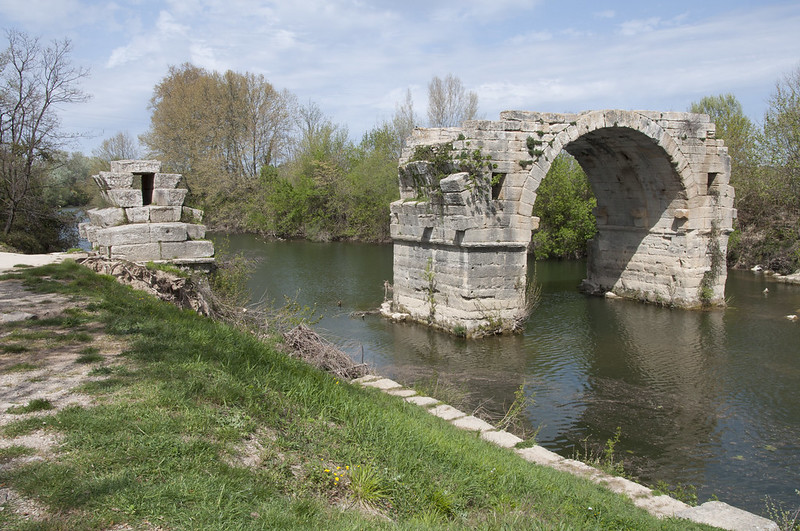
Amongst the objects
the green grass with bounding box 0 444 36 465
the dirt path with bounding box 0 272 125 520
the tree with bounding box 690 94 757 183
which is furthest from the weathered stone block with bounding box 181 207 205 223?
the tree with bounding box 690 94 757 183

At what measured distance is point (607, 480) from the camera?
5.12 meters

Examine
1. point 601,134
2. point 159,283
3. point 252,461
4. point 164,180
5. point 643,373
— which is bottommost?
point 643,373

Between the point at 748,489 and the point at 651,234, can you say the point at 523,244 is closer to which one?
the point at 651,234

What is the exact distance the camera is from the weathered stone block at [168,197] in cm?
826

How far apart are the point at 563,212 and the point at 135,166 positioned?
729 inches

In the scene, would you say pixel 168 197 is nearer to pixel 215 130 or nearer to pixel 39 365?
pixel 39 365

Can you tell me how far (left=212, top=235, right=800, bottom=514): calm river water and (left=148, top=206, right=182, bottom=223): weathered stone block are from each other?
3.52 metres

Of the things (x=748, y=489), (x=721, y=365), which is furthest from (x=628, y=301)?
(x=748, y=489)

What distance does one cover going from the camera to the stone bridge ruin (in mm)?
11891

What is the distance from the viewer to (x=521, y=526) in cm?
345

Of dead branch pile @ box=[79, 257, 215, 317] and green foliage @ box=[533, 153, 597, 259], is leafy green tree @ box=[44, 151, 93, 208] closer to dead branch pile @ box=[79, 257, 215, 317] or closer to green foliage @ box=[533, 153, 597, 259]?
dead branch pile @ box=[79, 257, 215, 317]

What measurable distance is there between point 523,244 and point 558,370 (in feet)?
9.55

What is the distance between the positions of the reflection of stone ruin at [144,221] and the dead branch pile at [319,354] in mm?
1772

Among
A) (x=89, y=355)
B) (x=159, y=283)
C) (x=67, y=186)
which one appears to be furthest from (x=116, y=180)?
(x=67, y=186)
